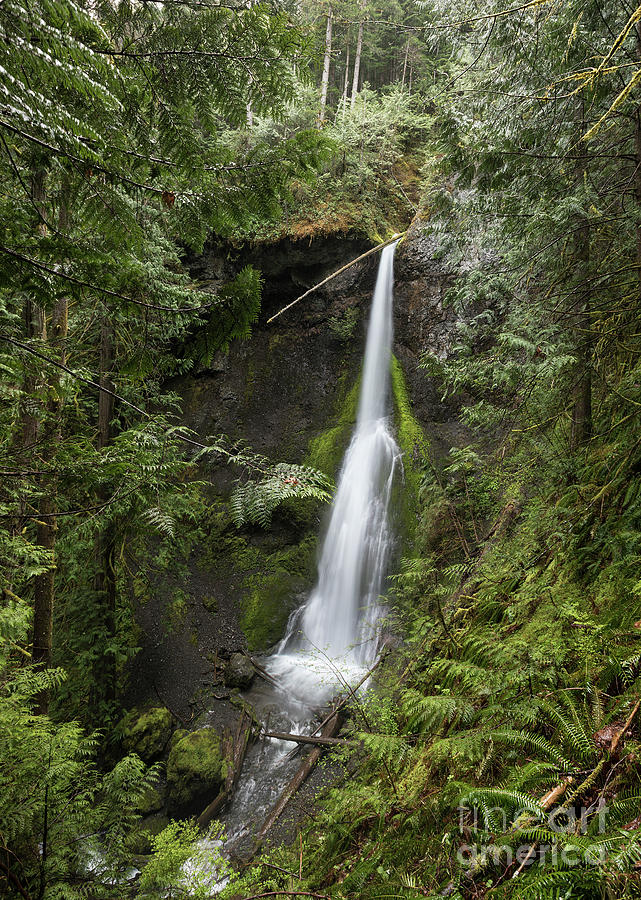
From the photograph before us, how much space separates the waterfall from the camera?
8.49 meters

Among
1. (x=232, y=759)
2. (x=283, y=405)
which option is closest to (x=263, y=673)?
(x=232, y=759)

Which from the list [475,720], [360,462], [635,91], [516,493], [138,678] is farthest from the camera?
[360,462]

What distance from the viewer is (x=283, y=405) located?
13750 mm

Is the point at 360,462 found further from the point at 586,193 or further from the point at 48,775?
the point at 48,775

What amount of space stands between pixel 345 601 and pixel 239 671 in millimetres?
2836

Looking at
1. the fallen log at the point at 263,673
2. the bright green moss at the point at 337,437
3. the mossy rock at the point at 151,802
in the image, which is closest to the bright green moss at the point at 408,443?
the bright green moss at the point at 337,437

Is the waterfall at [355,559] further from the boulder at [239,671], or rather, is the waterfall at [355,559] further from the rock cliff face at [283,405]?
the boulder at [239,671]

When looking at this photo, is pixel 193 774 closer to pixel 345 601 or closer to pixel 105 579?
pixel 105 579

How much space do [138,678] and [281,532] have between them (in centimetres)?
483

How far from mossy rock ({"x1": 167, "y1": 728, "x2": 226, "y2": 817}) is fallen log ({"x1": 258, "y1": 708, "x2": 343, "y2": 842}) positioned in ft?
3.63

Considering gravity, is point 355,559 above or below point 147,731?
above

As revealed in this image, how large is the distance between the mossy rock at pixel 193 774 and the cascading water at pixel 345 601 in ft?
1.42

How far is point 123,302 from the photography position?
217 centimetres

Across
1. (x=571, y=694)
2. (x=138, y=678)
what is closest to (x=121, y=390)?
(x=138, y=678)
